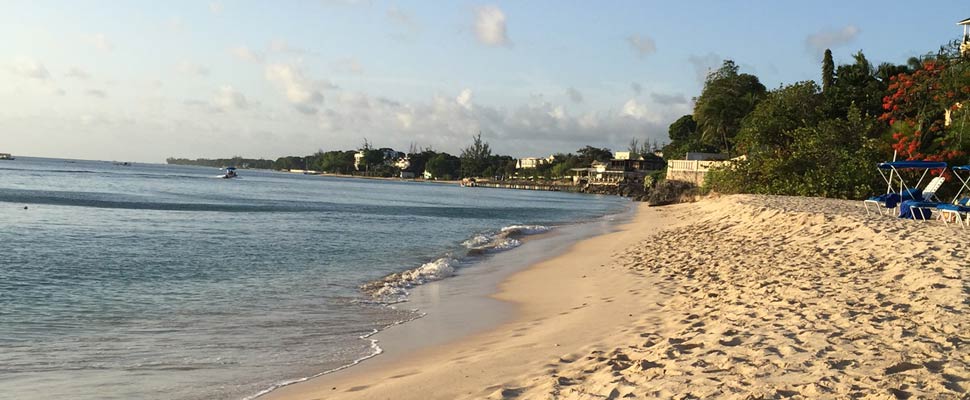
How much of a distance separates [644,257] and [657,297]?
5630 mm

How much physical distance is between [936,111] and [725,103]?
Answer: 38.4m

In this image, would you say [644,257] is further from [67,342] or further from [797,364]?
[67,342]

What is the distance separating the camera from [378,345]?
8281 mm

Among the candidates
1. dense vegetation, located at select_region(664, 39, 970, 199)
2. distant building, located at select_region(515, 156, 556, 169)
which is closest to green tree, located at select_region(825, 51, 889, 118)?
dense vegetation, located at select_region(664, 39, 970, 199)

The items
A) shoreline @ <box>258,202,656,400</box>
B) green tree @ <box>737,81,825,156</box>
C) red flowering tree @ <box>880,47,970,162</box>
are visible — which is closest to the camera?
shoreline @ <box>258,202,656,400</box>

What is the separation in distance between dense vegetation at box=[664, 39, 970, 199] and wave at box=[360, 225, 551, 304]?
16.1 m

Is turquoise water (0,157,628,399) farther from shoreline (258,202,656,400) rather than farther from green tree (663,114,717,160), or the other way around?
green tree (663,114,717,160)

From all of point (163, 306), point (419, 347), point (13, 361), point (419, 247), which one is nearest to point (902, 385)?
point (419, 347)

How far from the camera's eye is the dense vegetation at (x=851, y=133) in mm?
28891

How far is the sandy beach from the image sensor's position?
505cm

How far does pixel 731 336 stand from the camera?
6477 millimetres

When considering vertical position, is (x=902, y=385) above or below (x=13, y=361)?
above

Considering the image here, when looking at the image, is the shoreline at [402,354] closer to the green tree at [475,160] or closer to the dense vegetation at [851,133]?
the dense vegetation at [851,133]

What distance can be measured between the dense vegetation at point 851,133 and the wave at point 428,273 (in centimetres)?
1608
